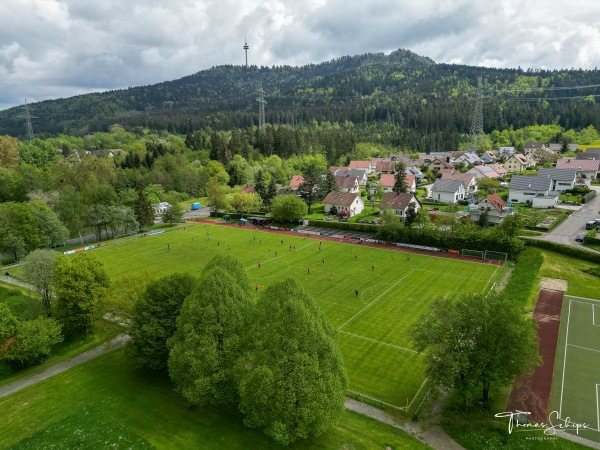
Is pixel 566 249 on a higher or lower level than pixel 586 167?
lower

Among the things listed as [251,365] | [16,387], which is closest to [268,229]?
[16,387]

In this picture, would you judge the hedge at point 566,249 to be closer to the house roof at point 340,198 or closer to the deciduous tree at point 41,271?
the house roof at point 340,198

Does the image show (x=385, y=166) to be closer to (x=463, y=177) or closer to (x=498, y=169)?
(x=498, y=169)

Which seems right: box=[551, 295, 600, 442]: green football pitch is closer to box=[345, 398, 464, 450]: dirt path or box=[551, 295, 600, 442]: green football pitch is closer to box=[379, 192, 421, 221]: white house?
box=[345, 398, 464, 450]: dirt path

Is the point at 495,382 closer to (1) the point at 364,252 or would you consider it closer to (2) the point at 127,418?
(2) the point at 127,418

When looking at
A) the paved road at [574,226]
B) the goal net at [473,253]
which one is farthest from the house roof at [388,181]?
the goal net at [473,253]

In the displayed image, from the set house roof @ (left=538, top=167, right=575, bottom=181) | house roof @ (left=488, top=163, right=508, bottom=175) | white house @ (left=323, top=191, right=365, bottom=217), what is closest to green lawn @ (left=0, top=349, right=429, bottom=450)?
white house @ (left=323, top=191, right=365, bottom=217)

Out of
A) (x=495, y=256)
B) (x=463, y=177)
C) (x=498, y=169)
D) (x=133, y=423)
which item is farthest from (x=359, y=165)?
(x=133, y=423)
